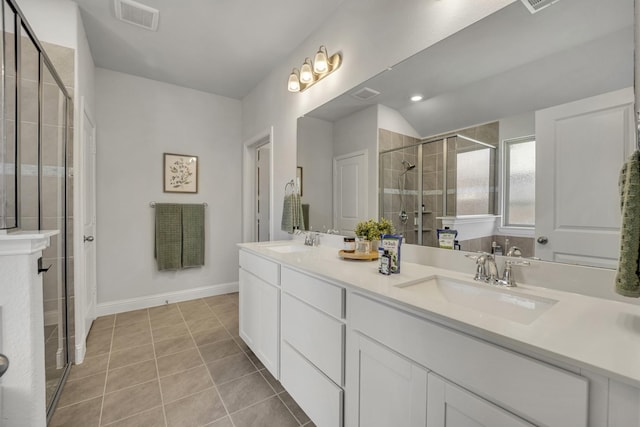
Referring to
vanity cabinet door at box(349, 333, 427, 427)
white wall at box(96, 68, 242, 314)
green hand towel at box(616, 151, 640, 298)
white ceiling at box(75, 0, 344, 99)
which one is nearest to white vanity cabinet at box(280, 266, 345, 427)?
vanity cabinet door at box(349, 333, 427, 427)

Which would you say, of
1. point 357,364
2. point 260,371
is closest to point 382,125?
point 357,364

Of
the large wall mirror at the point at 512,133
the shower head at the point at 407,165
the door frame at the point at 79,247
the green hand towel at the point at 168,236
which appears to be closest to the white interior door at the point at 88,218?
the door frame at the point at 79,247

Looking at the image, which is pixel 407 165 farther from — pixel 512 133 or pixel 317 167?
pixel 317 167

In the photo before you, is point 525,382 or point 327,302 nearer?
point 525,382

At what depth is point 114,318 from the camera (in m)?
2.85

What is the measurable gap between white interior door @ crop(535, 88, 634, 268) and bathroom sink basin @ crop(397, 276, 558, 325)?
222 millimetres

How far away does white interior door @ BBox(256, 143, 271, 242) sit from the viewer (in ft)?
12.2

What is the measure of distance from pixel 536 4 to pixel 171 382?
275 cm

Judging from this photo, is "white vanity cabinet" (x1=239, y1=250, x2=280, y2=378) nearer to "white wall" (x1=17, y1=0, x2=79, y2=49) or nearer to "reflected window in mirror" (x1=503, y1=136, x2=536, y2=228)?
"reflected window in mirror" (x1=503, y1=136, x2=536, y2=228)

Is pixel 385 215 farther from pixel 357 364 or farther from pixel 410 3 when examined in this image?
pixel 410 3

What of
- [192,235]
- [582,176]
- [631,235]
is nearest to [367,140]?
[582,176]

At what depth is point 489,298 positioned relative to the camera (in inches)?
42.3

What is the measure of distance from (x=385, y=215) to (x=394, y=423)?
1.04 meters

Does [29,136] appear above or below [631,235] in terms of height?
above
